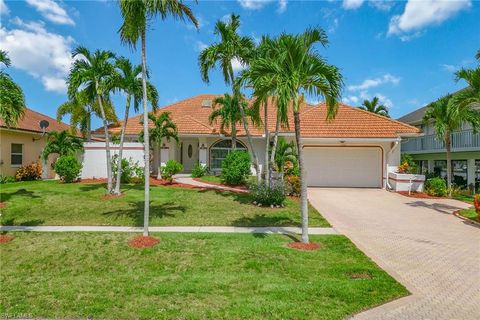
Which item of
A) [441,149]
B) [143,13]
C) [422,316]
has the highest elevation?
[143,13]

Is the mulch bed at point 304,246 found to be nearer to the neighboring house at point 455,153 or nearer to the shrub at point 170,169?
the shrub at point 170,169

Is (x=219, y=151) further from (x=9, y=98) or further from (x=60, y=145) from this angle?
(x=9, y=98)

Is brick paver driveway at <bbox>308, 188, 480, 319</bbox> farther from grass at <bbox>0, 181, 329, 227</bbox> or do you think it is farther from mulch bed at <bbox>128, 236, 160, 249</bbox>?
mulch bed at <bbox>128, 236, 160, 249</bbox>

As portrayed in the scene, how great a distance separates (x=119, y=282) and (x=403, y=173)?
17.8m

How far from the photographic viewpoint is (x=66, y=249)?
769 cm

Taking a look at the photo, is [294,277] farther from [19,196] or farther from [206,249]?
[19,196]

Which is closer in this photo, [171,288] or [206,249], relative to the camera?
[171,288]

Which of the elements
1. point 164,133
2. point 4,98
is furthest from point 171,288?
point 164,133

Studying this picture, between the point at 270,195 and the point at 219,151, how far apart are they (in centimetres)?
1145

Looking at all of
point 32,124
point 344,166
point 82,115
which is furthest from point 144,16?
point 32,124

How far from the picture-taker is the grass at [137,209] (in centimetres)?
1046

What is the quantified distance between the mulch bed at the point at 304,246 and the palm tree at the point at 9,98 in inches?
378

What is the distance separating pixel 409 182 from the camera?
60.0 feet

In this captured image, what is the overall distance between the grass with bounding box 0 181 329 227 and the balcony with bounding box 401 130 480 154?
12.5 m
